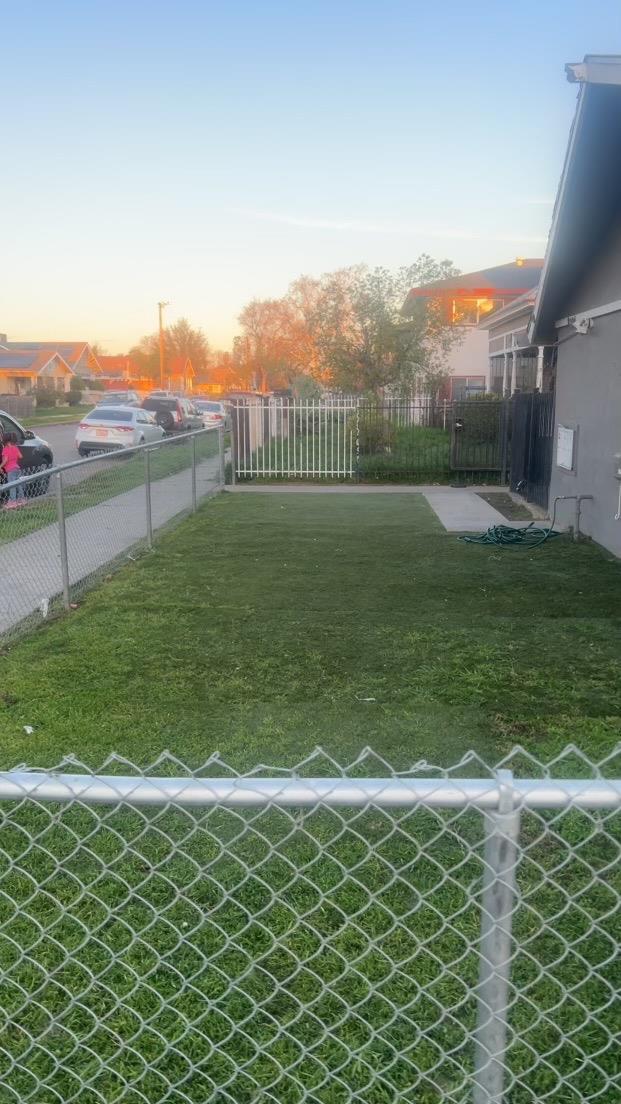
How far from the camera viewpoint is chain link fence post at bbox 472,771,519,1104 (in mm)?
1652

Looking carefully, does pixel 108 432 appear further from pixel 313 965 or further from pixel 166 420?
pixel 313 965

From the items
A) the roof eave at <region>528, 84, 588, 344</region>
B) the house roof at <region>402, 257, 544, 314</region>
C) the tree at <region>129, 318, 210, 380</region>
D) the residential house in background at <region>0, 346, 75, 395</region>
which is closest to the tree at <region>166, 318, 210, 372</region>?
the tree at <region>129, 318, 210, 380</region>

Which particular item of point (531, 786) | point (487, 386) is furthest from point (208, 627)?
point (487, 386)

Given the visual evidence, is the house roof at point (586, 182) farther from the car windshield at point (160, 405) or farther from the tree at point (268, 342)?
the tree at point (268, 342)

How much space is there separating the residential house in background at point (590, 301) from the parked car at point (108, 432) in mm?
13304

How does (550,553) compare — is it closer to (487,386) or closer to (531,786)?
(531,786)

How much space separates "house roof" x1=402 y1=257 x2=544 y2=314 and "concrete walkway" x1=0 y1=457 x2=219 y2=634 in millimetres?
21396

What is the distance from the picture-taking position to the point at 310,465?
18281 mm

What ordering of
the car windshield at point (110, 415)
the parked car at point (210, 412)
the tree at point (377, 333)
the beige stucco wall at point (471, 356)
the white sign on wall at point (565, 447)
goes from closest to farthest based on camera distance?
1. the white sign on wall at point (565, 447)
2. the car windshield at point (110, 415)
3. the tree at point (377, 333)
4. the parked car at point (210, 412)
5. the beige stucco wall at point (471, 356)

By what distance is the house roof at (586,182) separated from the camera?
6.86m

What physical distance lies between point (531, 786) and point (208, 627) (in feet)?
17.9

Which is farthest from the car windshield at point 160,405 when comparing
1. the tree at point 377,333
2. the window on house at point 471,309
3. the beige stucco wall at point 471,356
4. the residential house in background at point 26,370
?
the residential house in background at point 26,370

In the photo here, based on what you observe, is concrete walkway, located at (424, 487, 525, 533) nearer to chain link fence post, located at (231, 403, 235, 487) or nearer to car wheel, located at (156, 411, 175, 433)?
chain link fence post, located at (231, 403, 235, 487)

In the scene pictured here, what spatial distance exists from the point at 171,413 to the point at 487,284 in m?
19.0
